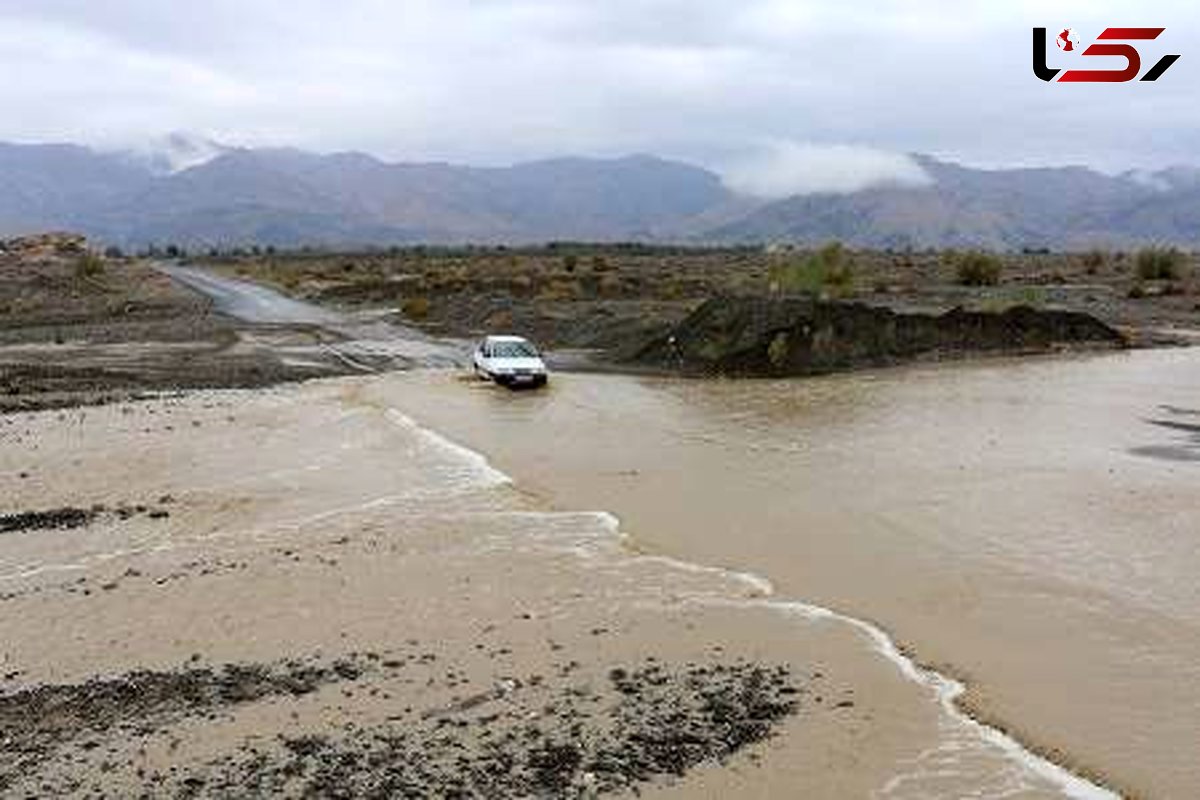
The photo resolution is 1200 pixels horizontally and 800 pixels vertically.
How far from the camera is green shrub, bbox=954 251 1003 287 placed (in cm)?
7638

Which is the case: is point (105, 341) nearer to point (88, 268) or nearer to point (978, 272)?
point (88, 268)

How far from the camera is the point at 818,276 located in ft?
174

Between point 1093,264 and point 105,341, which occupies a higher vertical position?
point 1093,264

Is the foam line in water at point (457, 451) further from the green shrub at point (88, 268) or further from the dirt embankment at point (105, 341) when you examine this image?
the green shrub at point (88, 268)

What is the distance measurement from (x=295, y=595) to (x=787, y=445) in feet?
44.7

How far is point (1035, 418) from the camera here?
3186 centimetres

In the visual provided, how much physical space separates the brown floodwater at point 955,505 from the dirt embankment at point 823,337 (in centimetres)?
196

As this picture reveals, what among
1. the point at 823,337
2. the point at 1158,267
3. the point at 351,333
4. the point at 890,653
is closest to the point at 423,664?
the point at 890,653

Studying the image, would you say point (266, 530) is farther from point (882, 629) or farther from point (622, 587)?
point (882, 629)

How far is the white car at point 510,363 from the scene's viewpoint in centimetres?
3828

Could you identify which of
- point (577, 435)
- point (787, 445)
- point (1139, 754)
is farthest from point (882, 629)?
point (577, 435)

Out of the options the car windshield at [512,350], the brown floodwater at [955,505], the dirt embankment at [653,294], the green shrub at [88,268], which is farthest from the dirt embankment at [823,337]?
the green shrub at [88,268]

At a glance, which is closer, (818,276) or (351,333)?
(818,276)

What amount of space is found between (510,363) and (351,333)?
19.6 metres
